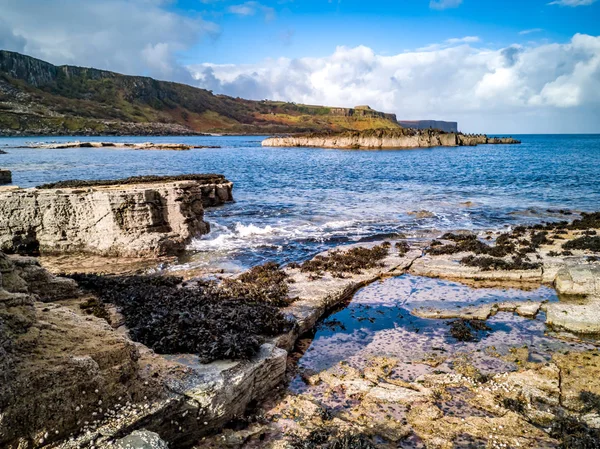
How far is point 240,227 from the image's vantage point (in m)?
23.0

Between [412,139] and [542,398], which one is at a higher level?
[412,139]

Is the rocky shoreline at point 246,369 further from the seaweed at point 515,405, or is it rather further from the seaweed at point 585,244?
the seaweed at point 585,244

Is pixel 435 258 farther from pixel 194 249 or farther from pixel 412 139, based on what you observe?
pixel 412 139

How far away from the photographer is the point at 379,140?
13425cm

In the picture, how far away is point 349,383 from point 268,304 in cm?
399

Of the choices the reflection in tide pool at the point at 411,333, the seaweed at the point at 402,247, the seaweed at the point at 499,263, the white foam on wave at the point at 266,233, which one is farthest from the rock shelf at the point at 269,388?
the white foam on wave at the point at 266,233

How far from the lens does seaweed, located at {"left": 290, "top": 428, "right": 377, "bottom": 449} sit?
6.12 meters

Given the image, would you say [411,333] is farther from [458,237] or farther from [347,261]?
[458,237]

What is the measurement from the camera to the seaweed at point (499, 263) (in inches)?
608

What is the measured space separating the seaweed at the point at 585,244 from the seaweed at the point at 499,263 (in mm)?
3596

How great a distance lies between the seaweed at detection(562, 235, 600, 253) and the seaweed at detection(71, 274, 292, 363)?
14.9m

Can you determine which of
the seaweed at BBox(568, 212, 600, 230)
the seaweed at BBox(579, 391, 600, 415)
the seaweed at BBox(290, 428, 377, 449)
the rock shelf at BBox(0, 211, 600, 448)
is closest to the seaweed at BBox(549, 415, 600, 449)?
the rock shelf at BBox(0, 211, 600, 448)

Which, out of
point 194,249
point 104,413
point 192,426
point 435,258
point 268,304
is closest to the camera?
point 104,413

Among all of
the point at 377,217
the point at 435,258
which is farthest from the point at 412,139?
the point at 435,258
